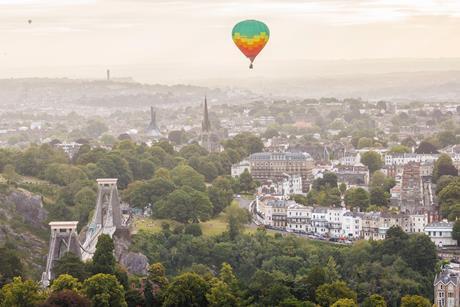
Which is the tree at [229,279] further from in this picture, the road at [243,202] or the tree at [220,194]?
the road at [243,202]

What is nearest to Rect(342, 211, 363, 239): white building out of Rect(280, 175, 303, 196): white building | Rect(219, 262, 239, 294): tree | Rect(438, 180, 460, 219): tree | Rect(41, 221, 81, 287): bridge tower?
Rect(438, 180, 460, 219): tree

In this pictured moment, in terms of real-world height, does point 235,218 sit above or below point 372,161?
above

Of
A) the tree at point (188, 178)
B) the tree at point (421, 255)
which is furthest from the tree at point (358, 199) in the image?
the tree at point (421, 255)

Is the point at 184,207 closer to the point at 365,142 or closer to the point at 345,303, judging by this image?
the point at 345,303

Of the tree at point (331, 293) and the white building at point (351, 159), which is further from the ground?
the tree at point (331, 293)

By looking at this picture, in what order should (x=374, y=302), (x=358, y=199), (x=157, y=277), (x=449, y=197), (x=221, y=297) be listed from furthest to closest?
(x=358, y=199), (x=449, y=197), (x=157, y=277), (x=374, y=302), (x=221, y=297)

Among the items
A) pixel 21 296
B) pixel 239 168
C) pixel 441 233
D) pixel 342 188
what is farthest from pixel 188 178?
pixel 21 296

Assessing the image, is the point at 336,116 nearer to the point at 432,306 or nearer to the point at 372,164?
the point at 372,164
